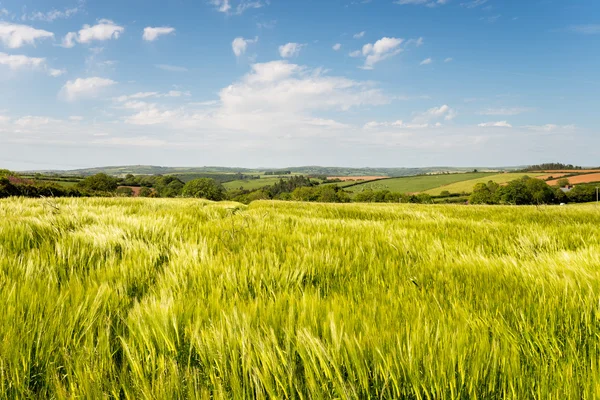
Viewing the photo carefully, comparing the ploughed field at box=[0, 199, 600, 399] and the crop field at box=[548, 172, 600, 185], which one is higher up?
the crop field at box=[548, 172, 600, 185]

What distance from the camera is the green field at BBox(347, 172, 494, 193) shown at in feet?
443

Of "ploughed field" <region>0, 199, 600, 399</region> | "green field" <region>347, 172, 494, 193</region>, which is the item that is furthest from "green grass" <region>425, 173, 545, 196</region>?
"ploughed field" <region>0, 199, 600, 399</region>

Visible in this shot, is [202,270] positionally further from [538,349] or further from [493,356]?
[538,349]

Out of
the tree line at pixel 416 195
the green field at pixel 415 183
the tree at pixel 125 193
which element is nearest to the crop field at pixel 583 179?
the tree line at pixel 416 195

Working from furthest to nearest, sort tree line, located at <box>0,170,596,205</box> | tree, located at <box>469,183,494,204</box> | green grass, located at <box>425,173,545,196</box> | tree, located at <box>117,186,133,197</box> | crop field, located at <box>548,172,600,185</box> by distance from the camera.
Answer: green grass, located at <box>425,173,545,196</box>
crop field, located at <box>548,172,600,185</box>
tree, located at <box>469,183,494,204</box>
tree line, located at <box>0,170,596,205</box>
tree, located at <box>117,186,133,197</box>

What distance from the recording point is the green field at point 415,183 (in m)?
135

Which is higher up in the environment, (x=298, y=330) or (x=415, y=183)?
(x=415, y=183)

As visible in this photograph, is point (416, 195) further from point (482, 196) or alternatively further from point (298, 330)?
point (298, 330)

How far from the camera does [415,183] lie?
145 meters

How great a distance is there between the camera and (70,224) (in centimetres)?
335

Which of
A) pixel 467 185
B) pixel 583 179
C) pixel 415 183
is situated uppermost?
pixel 583 179

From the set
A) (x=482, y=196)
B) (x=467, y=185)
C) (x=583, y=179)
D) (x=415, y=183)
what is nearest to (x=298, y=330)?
(x=482, y=196)

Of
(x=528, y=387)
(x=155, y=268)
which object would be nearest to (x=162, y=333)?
(x=155, y=268)

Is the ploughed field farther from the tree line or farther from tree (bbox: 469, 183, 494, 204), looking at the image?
tree (bbox: 469, 183, 494, 204)
